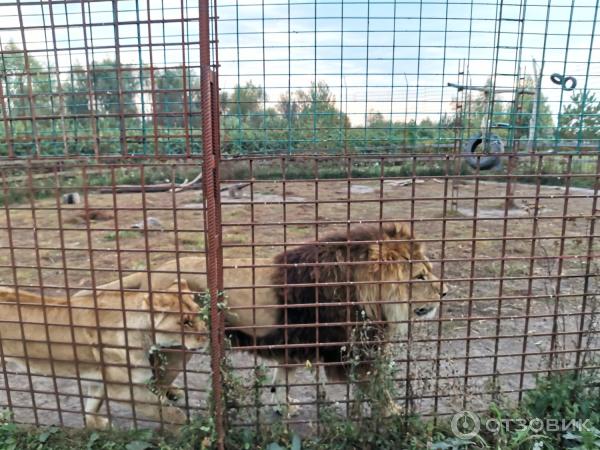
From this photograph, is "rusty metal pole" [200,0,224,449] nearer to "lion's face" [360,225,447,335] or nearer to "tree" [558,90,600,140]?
"lion's face" [360,225,447,335]

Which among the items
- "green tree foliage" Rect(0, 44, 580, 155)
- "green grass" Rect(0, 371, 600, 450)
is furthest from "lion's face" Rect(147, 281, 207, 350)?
Answer: "green tree foliage" Rect(0, 44, 580, 155)

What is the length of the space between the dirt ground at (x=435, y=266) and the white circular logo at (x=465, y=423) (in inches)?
4.5

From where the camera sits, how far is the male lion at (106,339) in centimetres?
355

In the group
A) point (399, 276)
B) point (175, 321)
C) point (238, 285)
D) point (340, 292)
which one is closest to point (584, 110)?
point (399, 276)

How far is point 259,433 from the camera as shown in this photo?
349cm

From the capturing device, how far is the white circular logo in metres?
3.48

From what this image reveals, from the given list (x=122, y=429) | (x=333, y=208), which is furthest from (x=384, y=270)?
(x=333, y=208)

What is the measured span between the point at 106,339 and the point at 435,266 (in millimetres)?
5919

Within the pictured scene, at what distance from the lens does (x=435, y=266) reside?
8.38 meters

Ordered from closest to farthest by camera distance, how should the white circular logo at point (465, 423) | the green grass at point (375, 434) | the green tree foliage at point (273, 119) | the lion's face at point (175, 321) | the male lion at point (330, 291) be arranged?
1. the green grass at point (375, 434)
2. the white circular logo at point (465, 423)
3. the lion's face at point (175, 321)
4. the male lion at point (330, 291)
5. the green tree foliage at point (273, 119)

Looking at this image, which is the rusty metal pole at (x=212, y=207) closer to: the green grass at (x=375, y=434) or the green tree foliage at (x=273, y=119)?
the green grass at (x=375, y=434)

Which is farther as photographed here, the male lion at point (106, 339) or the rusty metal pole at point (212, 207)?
the male lion at point (106, 339)

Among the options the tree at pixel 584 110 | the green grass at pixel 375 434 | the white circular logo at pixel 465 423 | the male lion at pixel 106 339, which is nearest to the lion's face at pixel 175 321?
the male lion at pixel 106 339

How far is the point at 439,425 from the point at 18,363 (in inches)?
129
